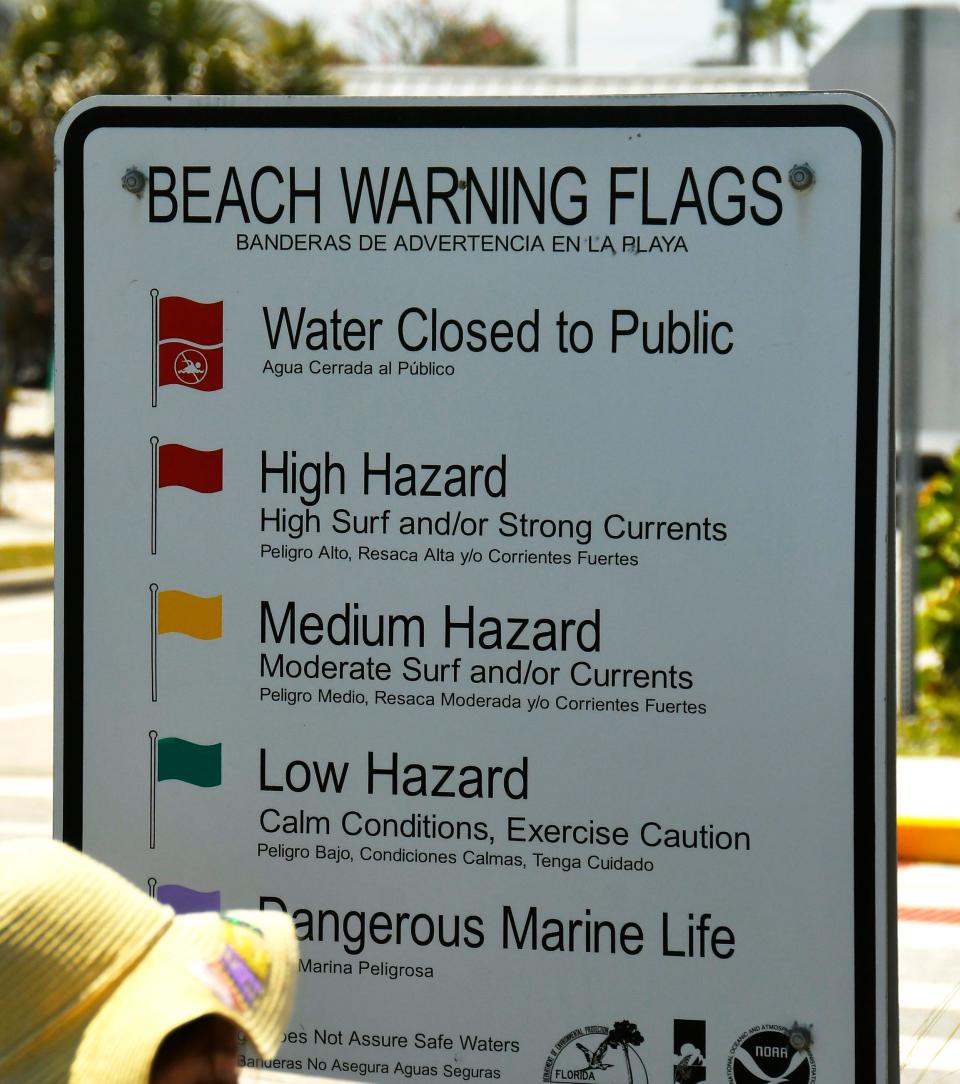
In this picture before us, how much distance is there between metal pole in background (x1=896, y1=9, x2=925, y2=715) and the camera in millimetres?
8500

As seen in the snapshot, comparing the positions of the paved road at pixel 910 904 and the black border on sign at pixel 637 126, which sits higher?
the black border on sign at pixel 637 126

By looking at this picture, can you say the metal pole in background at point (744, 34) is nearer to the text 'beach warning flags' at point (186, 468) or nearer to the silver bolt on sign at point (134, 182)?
the silver bolt on sign at point (134, 182)

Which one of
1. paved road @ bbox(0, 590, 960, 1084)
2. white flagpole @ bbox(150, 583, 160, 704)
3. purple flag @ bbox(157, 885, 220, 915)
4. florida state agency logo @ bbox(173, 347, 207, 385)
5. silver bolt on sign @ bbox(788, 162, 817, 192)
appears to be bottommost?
paved road @ bbox(0, 590, 960, 1084)

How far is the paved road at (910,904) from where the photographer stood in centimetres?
468

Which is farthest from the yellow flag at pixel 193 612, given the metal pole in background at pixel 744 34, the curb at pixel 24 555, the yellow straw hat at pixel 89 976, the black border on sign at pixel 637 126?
the metal pole in background at pixel 744 34

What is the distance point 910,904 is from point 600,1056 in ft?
13.8

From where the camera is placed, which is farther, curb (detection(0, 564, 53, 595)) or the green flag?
curb (detection(0, 564, 53, 595))

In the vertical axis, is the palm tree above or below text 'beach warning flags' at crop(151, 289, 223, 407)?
below

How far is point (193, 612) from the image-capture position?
8.20 ft

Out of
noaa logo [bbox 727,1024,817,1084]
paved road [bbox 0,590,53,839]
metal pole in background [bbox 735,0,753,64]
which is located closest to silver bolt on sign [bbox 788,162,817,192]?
noaa logo [bbox 727,1024,817,1084]

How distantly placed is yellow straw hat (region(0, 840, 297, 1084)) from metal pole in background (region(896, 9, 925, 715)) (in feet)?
23.9

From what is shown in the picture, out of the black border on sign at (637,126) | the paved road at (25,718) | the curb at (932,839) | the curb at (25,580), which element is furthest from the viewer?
the curb at (25,580)

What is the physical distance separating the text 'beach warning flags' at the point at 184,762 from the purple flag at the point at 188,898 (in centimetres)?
14

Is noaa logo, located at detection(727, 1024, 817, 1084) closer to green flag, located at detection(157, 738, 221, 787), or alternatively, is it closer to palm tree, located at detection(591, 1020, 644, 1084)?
palm tree, located at detection(591, 1020, 644, 1084)
